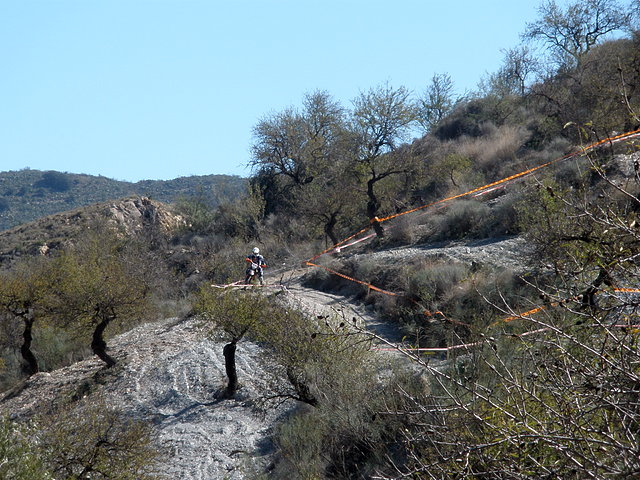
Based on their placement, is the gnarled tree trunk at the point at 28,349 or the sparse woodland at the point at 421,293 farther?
the gnarled tree trunk at the point at 28,349

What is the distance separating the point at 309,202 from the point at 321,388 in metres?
18.0

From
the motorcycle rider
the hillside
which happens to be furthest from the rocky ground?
the hillside

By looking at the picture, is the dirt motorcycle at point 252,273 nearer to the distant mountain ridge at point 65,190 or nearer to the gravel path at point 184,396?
the gravel path at point 184,396

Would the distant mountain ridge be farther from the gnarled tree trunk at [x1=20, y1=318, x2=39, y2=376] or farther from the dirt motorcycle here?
the dirt motorcycle

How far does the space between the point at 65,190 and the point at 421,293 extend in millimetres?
77094

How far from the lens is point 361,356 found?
35.5 ft

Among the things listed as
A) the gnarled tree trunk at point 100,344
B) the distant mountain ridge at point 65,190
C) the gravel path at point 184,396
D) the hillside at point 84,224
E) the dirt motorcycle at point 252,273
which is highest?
the distant mountain ridge at point 65,190

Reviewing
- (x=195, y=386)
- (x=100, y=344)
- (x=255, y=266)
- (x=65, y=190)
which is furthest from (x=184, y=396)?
(x=65, y=190)

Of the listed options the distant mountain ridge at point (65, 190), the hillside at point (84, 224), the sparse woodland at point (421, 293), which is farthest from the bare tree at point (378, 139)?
the distant mountain ridge at point (65, 190)

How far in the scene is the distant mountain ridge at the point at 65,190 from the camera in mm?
76750

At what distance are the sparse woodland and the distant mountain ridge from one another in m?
35.4

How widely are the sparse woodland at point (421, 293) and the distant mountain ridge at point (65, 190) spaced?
35.4 meters

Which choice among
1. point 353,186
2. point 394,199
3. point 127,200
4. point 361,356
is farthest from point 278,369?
point 127,200

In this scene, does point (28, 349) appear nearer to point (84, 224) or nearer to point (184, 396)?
point (184, 396)
